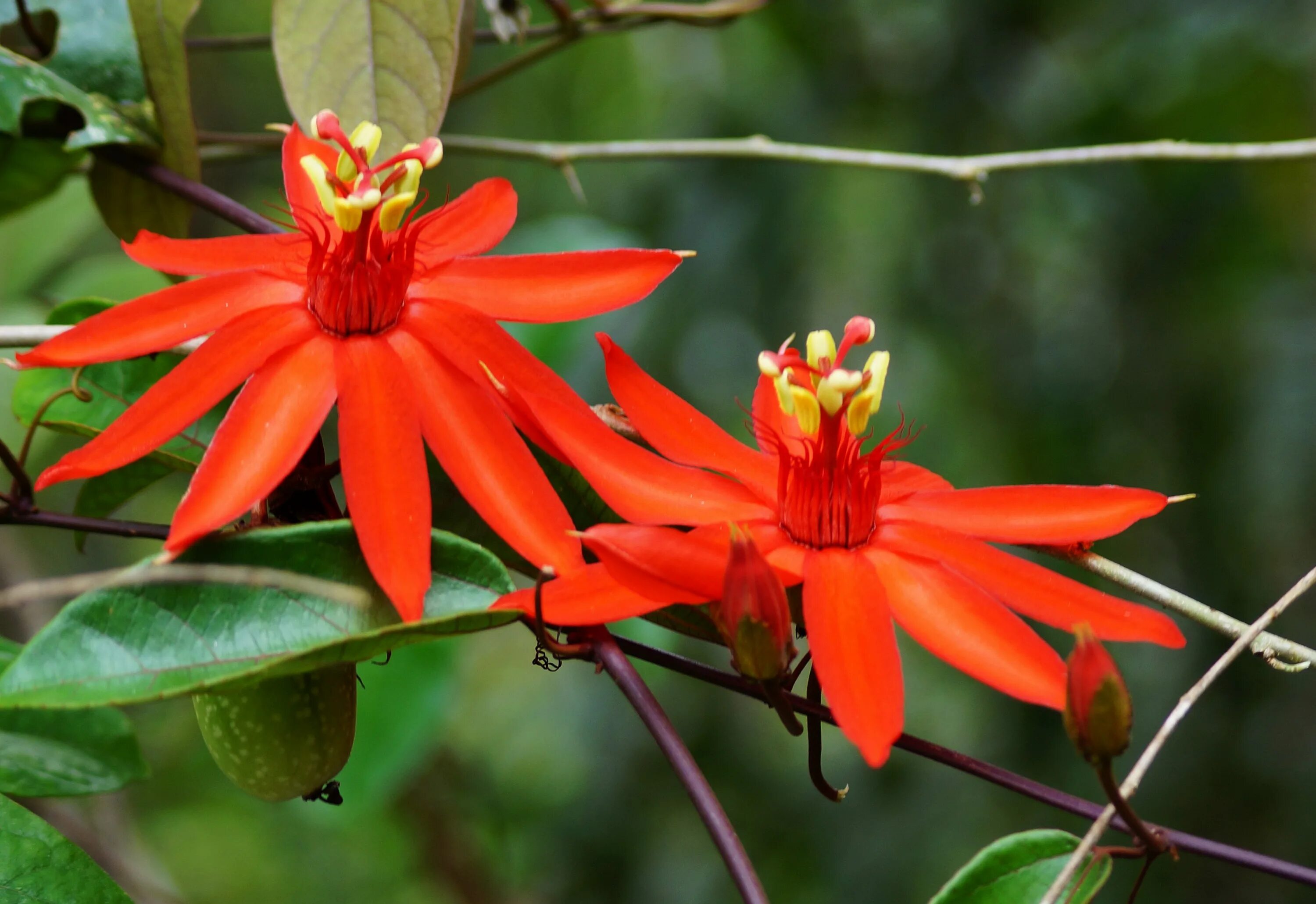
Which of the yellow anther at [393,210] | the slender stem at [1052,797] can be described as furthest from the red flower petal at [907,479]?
the yellow anther at [393,210]

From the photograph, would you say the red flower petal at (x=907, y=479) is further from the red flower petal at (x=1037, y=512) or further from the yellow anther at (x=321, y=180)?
the yellow anther at (x=321, y=180)

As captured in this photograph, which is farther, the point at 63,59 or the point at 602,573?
the point at 63,59

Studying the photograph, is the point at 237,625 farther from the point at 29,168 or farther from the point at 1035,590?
Answer: the point at 29,168

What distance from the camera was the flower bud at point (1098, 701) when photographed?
1.25 feet

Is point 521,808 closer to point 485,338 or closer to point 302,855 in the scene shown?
point 302,855

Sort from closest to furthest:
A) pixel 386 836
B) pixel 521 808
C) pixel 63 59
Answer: pixel 63 59 < pixel 521 808 < pixel 386 836

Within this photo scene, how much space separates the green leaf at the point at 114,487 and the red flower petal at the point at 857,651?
13.9 inches

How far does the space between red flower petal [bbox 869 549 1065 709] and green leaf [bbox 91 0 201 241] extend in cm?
47

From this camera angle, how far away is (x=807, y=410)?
542 millimetres

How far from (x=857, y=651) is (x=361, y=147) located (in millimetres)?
321

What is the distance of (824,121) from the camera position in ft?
5.17

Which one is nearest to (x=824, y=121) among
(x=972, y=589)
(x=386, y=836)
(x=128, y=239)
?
(x=128, y=239)

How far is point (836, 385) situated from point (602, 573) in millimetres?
138

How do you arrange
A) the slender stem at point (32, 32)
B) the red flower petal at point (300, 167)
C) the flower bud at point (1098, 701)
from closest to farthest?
the flower bud at point (1098, 701) → the red flower petal at point (300, 167) → the slender stem at point (32, 32)
